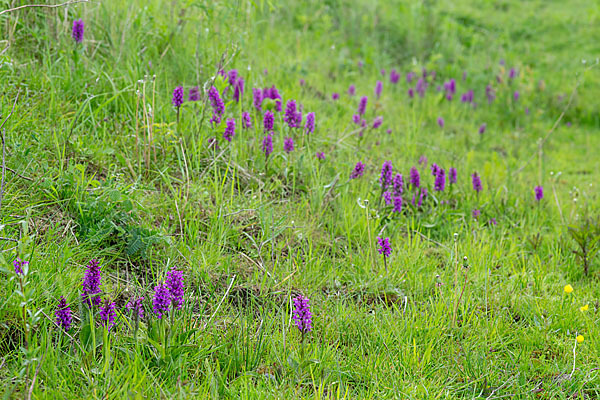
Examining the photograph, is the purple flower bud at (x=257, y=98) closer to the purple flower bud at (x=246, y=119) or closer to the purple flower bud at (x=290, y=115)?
the purple flower bud at (x=246, y=119)

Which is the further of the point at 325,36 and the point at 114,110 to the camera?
the point at 325,36

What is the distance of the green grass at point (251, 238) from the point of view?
84.5 inches

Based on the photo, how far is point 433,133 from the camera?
5.20 m

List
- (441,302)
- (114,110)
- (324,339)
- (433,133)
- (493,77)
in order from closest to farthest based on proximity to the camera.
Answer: (324,339) → (441,302) → (114,110) → (433,133) → (493,77)

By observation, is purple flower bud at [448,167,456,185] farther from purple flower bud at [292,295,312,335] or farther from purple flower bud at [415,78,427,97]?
purple flower bud at [415,78,427,97]

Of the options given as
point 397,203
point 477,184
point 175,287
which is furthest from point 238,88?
point 175,287

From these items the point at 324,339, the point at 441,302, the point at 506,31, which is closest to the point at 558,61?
the point at 506,31

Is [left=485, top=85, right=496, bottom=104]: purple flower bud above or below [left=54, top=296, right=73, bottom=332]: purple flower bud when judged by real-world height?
above

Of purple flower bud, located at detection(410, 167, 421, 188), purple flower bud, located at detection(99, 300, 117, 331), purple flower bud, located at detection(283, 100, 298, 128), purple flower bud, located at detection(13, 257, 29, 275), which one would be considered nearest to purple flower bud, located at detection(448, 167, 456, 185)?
purple flower bud, located at detection(410, 167, 421, 188)

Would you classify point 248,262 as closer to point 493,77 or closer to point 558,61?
point 493,77

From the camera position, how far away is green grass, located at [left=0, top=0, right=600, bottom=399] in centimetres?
215

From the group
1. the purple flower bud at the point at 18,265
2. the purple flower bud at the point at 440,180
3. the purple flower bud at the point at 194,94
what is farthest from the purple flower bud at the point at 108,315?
the purple flower bud at the point at 440,180

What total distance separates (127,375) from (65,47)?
8.89ft

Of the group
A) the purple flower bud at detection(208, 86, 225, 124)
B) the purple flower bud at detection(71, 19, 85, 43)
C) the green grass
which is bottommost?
the green grass
